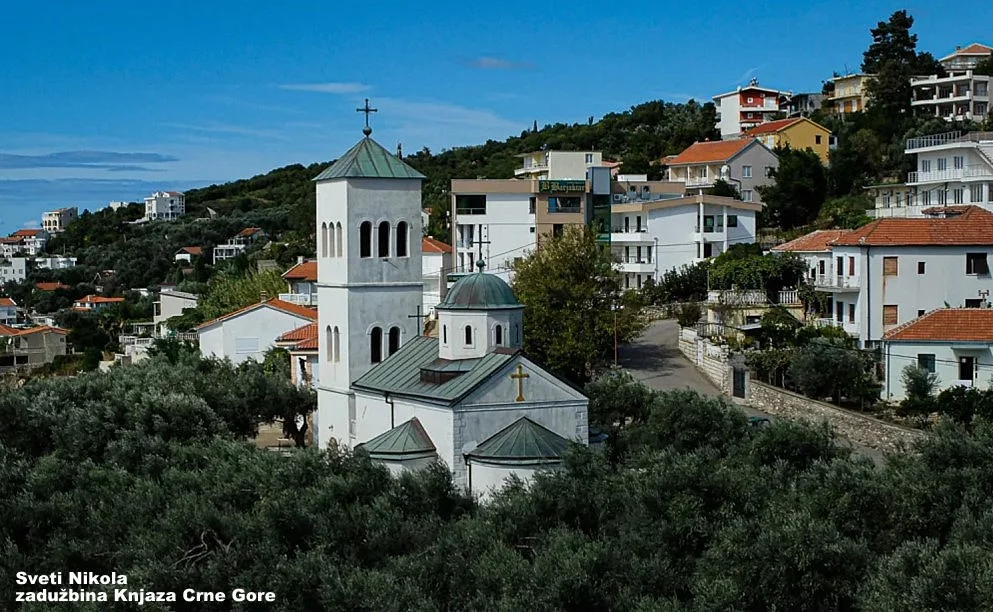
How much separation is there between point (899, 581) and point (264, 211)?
132479 millimetres

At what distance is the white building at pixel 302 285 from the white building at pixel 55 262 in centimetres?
8498

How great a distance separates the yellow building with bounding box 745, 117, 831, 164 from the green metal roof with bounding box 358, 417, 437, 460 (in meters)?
55.0

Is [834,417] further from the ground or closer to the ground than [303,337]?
closer to the ground

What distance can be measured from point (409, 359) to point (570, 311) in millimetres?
12729

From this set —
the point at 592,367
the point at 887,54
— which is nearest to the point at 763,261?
the point at 592,367

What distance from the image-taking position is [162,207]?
172 meters

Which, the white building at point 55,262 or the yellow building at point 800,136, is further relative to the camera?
the white building at point 55,262

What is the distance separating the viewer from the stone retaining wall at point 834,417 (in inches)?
1340

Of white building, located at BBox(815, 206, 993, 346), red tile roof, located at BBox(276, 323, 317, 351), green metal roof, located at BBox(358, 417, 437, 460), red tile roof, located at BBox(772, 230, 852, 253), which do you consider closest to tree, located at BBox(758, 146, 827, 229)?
red tile roof, located at BBox(772, 230, 852, 253)

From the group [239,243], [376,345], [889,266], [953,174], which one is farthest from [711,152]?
[239,243]

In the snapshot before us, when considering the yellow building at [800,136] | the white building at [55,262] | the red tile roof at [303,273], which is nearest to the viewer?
the red tile roof at [303,273]

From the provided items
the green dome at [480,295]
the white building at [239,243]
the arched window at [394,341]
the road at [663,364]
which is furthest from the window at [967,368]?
the white building at [239,243]

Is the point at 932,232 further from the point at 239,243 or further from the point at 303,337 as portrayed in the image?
the point at 239,243

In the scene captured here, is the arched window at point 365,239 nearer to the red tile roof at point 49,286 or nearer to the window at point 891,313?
the window at point 891,313
